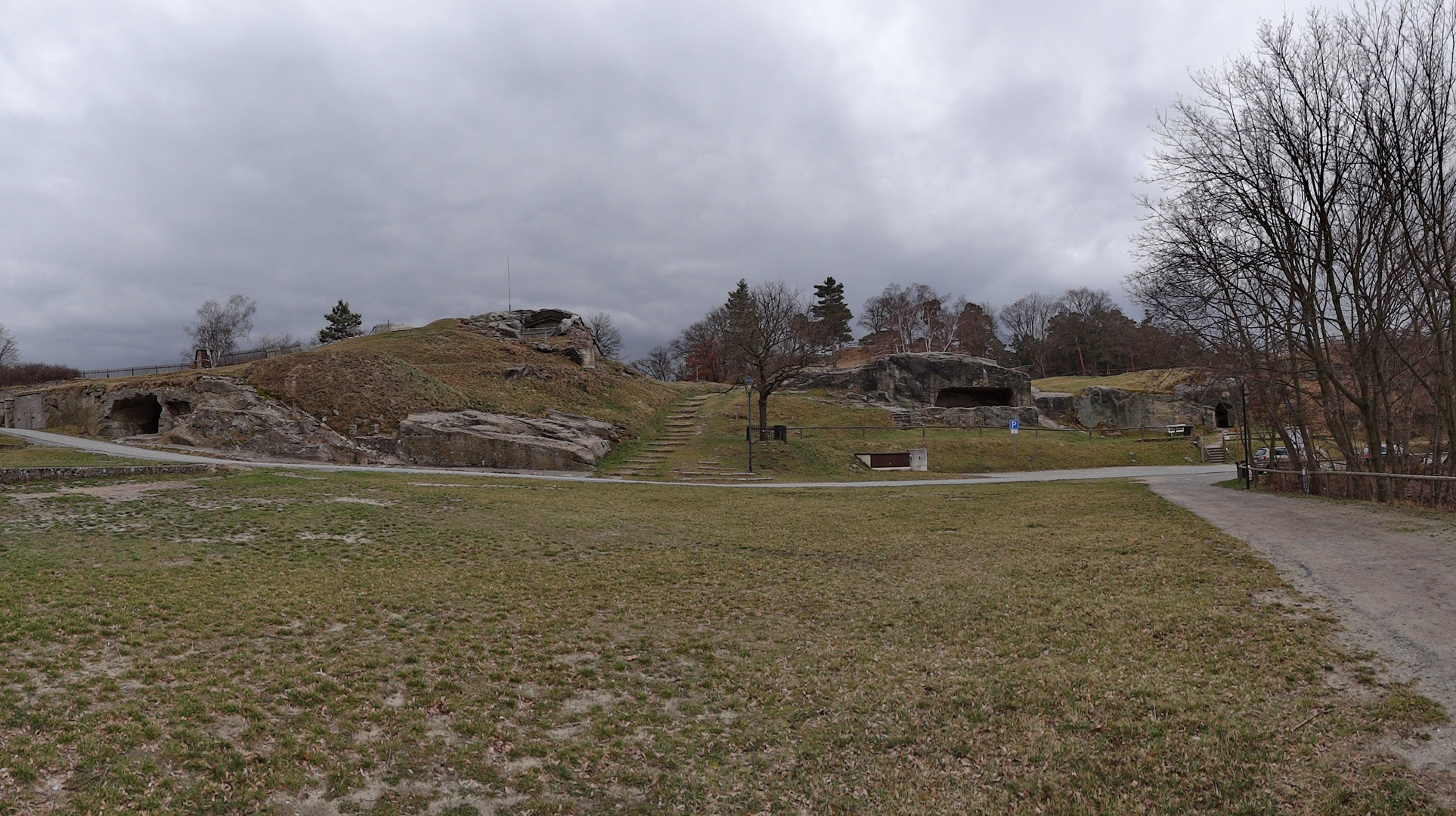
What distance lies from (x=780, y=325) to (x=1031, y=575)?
3481 cm

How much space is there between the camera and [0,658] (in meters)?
6.59

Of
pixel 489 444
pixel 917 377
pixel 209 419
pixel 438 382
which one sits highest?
pixel 917 377

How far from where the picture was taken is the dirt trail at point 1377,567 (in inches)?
289

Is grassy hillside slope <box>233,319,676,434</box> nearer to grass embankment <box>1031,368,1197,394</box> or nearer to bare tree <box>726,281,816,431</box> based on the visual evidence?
bare tree <box>726,281,816,431</box>

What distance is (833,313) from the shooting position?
93.0 meters

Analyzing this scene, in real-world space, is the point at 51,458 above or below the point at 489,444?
below

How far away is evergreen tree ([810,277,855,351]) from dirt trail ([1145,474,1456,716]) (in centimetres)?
6979

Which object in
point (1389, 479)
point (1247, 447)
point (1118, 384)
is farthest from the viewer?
point (1118, 384)

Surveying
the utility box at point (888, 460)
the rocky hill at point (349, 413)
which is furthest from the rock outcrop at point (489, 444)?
the utility box at point (888, 460)

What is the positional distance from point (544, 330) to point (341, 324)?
41.0m

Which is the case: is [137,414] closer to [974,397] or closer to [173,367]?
[173,367]

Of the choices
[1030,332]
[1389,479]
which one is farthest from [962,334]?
[1389,479]

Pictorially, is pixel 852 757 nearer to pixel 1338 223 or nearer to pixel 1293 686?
pixel 1293 686

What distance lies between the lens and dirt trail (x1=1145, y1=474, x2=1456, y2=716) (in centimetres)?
735
